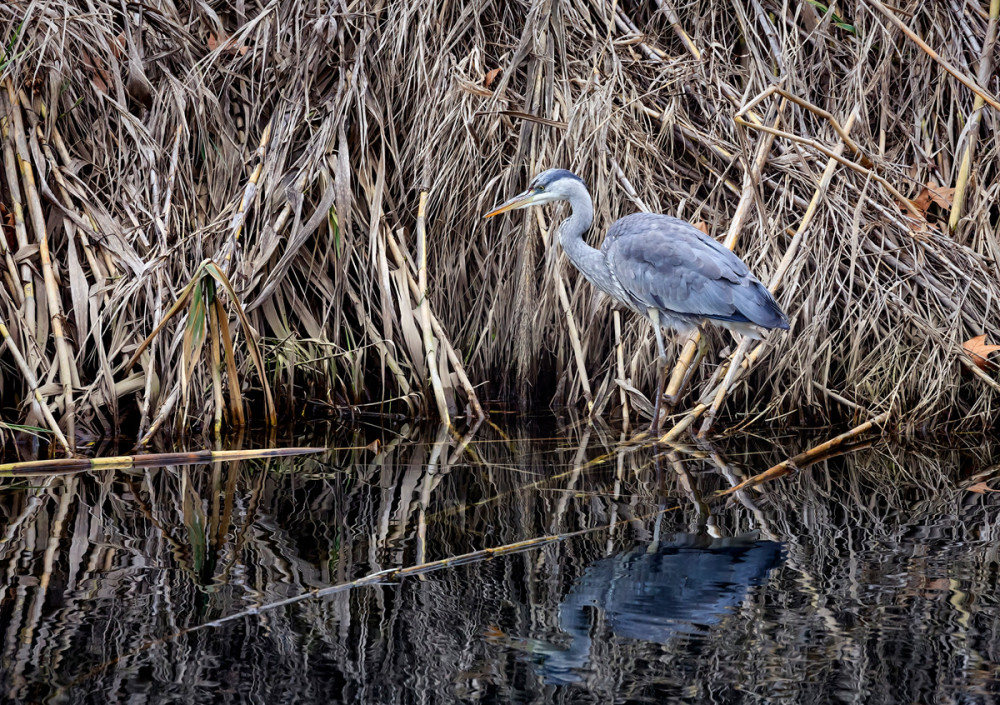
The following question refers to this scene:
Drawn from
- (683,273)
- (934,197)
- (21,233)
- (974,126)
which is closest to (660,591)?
(683,273)

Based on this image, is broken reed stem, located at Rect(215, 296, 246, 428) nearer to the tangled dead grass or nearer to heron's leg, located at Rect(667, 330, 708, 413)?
the tangled dead grass

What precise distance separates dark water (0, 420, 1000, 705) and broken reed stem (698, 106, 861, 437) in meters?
0.79

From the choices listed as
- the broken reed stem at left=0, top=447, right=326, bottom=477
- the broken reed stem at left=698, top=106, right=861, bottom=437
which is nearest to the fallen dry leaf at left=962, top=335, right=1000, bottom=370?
the broken reed stem at left=698, top=106, right=861, bottom=437

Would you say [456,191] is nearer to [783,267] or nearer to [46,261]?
[783,267]

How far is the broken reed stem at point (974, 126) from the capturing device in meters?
4.73

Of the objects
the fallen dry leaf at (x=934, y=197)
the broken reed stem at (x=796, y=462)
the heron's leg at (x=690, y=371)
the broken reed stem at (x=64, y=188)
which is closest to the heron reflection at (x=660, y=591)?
the broken reed stem at (x=796, y=462)

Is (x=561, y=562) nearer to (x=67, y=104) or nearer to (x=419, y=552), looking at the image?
(x=419, y=552)

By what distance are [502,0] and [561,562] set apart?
3.58 metres

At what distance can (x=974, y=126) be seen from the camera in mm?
4832

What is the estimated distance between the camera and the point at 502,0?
16.6 ft

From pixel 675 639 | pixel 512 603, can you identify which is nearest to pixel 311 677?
pixel 512 603

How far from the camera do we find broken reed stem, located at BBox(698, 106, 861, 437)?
162 inches

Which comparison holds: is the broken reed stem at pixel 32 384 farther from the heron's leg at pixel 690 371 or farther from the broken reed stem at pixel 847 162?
the broken reed stem at pixel 847 162

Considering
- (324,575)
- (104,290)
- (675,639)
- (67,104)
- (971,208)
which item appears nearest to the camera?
(675,639)
